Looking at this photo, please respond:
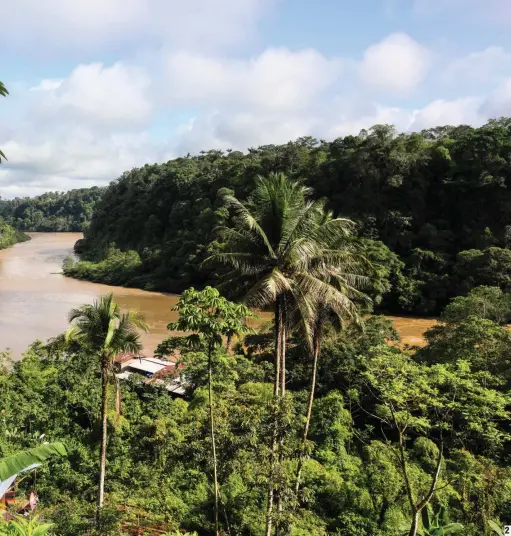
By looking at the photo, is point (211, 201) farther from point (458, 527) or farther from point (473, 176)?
point (458, 527)

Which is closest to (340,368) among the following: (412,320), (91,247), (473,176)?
(412,320)

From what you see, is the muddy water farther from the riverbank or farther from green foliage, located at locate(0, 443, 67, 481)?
the riverbank

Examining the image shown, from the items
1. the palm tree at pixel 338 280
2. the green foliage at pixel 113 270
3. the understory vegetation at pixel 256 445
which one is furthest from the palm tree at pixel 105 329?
the green foliage at pixel 113 270

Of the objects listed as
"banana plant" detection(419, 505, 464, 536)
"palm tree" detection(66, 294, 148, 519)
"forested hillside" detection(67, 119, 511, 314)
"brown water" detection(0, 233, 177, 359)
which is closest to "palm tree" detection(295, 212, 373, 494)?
"banana plant" detection(419, 505, 464, 536)

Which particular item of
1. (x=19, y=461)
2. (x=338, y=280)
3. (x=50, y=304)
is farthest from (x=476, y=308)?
(x=50, y=304)

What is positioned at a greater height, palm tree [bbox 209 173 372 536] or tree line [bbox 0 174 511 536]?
palm tree [bbox 209 173 372 536]
